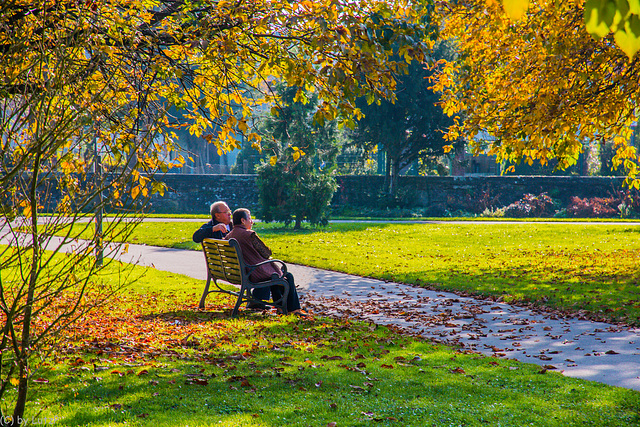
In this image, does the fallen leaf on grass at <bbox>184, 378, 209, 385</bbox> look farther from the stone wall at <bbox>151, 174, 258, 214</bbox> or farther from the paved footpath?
the stone wall at <bbox>151, 174, 258, 214</bbox>

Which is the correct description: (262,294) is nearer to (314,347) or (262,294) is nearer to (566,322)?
(314,347)

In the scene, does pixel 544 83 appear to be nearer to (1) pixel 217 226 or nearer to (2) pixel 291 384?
(1) pixel 217 226

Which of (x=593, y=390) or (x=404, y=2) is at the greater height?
(x=404, y=2)

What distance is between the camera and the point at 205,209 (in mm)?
A: 31609

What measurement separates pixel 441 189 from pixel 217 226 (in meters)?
23.6

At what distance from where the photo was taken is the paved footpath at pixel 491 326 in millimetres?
5473

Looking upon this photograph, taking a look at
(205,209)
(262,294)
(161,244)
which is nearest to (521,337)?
(262,294)

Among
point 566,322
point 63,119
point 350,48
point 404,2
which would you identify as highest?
point 404,2

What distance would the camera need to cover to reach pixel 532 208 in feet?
95.0

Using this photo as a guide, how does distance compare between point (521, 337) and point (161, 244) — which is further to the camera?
point (161, 244)

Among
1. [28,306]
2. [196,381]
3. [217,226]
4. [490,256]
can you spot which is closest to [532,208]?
[490,256]

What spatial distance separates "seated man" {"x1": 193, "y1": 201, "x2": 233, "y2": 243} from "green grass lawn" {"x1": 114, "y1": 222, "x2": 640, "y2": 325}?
13.2 feet

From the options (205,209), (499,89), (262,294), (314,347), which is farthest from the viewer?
(205,209)

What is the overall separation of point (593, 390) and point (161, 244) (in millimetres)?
14163
